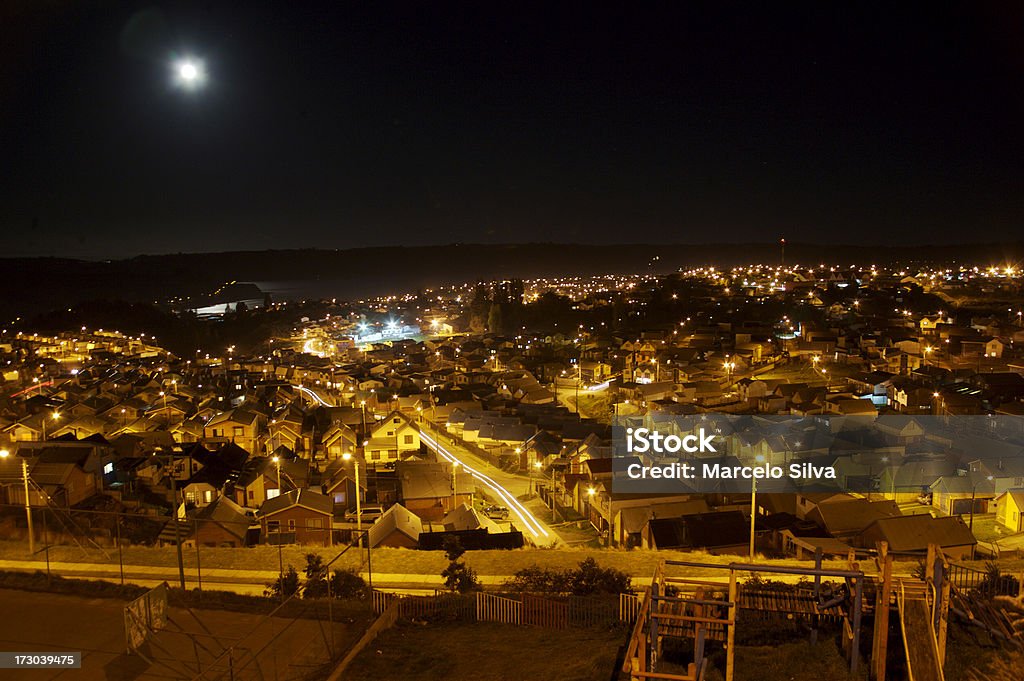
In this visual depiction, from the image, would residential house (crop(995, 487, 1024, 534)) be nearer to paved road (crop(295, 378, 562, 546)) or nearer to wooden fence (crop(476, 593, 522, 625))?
paved road (crop(295, 378, 562, 546))

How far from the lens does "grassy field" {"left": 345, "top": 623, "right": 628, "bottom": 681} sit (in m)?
3.84

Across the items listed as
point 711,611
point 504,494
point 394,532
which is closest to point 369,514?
point 394,532

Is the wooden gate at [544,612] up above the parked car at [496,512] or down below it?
above

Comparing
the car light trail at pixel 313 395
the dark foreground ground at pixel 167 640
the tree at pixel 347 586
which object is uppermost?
the car light trail at pixel 313 395

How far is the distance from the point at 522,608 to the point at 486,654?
55 cm

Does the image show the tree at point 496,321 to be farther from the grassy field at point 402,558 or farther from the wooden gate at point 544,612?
the wooden gate at point 544,612

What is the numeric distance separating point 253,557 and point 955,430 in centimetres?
1251

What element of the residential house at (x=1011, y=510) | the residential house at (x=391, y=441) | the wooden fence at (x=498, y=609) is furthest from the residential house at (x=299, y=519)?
the residential house at (x=1011, y=510)

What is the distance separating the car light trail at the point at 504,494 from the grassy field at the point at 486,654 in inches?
184

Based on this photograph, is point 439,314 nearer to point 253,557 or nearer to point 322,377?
point 322,377

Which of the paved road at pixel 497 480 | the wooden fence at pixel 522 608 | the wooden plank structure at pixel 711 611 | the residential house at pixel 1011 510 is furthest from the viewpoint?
the paved road at pixel 497 480

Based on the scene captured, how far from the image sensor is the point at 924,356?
2059cm

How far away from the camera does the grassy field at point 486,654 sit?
12.6 ft

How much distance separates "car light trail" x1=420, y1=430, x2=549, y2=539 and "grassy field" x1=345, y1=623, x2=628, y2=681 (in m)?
4.66
